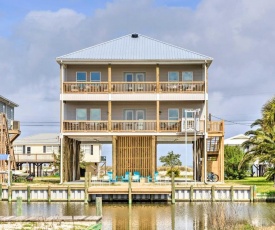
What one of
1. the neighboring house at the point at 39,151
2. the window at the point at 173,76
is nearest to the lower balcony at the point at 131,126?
the window at the point at 173,76

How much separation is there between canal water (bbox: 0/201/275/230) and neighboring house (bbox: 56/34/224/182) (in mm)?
10566

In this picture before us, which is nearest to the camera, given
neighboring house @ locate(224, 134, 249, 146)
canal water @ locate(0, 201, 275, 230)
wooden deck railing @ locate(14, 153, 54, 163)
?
canal water @ locate(0, 201, 275, 230)

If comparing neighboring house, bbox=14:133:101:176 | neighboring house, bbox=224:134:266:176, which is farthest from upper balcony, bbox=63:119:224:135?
neighboring house, bbox=224:134:266:176

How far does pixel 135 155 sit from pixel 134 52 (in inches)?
330

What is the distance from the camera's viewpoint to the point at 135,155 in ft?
163

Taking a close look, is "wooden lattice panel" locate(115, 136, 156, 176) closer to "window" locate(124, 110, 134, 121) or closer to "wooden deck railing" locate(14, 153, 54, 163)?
"window" locate(124, 110, 134, 121)

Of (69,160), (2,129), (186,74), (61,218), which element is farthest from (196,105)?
(61,218)

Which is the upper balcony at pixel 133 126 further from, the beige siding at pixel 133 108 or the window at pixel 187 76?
the window at pixel 187 76

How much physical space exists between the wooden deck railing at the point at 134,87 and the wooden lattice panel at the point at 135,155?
381cm

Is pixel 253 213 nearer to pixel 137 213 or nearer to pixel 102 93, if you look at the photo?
pixel 137 213

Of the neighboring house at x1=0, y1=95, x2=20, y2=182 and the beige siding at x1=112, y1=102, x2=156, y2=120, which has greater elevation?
the beige siding at x1=112, y1=102, x2=156, y2=120

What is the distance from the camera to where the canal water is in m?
28.9

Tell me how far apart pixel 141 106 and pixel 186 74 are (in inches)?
178

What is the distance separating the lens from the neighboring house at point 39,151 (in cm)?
7856
